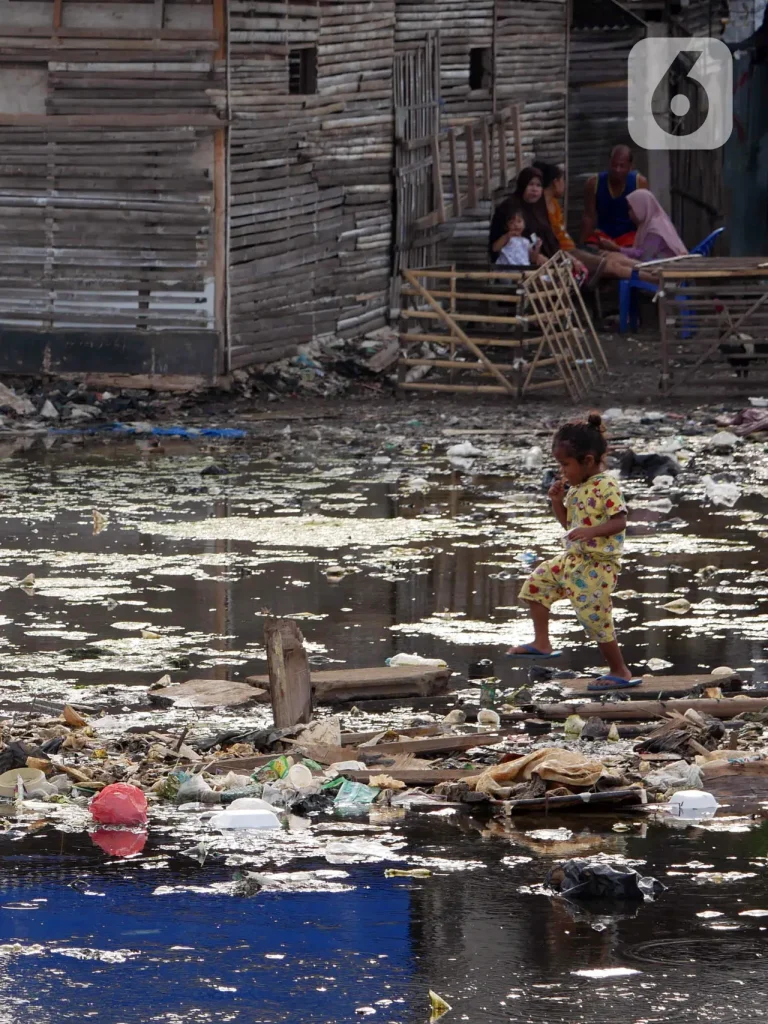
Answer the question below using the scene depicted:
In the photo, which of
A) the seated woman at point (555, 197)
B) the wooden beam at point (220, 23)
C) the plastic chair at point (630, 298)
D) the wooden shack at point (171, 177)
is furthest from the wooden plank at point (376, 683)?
the seated woman at point (555, 197)

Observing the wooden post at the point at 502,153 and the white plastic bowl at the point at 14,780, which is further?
the wooden post at the point at 502,153

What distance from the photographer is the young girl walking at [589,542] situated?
23.4ft

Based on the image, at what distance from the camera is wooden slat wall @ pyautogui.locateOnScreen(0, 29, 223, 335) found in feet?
53.7

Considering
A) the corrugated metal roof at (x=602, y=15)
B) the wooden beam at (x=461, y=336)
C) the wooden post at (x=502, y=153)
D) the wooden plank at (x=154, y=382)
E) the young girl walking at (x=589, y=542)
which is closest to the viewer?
the young girl walking at (x=589, y=542)

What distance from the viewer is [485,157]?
2066cm

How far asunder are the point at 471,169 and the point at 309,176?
2.88m

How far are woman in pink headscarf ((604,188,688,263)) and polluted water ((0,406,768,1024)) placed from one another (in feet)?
24.6

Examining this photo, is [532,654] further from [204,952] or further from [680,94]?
[680,94]

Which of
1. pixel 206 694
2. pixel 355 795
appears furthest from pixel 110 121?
pixel 355 795

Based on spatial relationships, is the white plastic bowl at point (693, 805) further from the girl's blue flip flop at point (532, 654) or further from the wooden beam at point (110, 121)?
the wooden beam at point (110, 121)

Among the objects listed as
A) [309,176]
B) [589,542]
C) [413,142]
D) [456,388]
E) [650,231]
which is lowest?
[589,542]

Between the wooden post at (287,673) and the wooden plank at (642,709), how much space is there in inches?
37.0

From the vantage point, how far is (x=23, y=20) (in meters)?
16.3

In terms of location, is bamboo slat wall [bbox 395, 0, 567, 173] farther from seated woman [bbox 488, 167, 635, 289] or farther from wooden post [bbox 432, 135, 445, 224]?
seated woman [bbox 488, 167, 635, 289]
